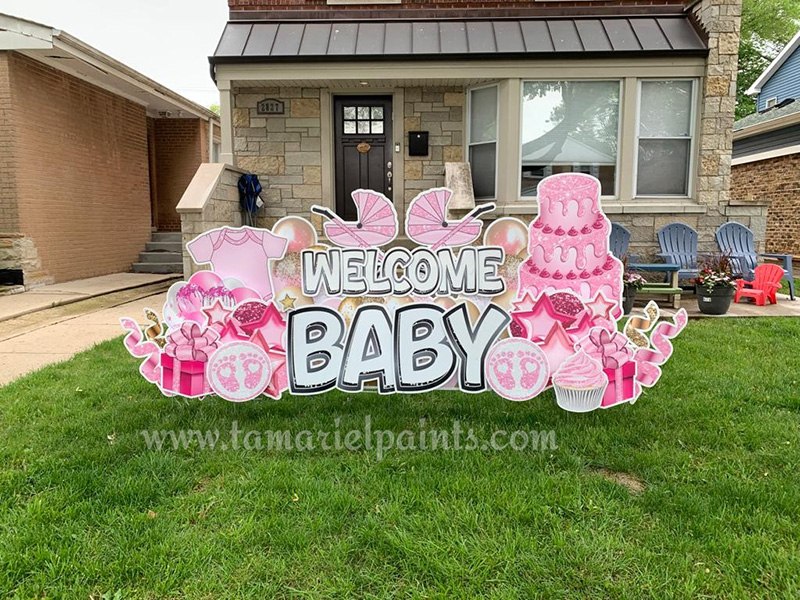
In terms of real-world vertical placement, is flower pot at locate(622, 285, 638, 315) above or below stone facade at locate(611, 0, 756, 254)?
below

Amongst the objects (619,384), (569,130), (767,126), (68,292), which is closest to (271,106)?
(68,292)

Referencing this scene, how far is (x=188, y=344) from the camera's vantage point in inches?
127

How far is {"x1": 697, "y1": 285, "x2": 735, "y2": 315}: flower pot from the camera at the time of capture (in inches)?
249

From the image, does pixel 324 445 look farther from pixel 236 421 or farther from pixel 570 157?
pixel 570 157

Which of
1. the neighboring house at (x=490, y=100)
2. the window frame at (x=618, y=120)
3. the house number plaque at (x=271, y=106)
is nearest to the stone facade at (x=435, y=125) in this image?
the neighboring house at (x=490, y=100)

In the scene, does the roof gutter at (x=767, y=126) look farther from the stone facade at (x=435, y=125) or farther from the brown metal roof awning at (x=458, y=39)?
the stone facade at (x=435, y=125)

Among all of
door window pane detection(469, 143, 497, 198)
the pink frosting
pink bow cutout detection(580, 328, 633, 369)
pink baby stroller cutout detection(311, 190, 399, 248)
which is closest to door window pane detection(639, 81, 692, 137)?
door window pane detection(469, 143, 497, 198)

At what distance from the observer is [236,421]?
3.41 meters

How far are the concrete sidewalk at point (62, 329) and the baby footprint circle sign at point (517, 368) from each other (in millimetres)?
2706

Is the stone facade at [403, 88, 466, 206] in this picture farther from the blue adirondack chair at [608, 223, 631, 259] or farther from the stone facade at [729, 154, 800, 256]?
the stone facade at [729, 154, 800, 256]

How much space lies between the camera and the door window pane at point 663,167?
322 inches

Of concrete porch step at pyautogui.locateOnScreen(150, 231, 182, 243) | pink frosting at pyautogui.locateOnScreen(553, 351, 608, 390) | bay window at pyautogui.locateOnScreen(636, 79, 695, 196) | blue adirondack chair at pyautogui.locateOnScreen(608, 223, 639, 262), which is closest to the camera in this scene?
Result: pink frosting at pyautogui.locateOnScreen(553, 351, 608, 390)

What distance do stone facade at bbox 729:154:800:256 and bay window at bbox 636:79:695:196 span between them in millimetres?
5678

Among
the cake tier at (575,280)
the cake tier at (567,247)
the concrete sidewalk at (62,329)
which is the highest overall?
the cake tier at (567,247)
